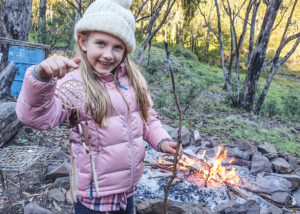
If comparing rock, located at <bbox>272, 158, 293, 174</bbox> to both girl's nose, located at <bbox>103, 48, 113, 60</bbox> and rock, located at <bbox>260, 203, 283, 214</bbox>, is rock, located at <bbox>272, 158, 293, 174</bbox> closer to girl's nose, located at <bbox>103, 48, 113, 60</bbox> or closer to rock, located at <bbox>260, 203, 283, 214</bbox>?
rock, located at <bbox>260, 203, 283, 214</bbox>

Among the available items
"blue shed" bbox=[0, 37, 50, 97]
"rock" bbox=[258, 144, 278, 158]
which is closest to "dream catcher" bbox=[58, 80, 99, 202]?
"rock" bbox=[258, 144, 278, 158]

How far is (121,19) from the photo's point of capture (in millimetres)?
1534

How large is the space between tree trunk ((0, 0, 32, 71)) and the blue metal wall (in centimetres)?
16

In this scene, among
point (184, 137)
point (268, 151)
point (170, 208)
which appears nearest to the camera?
point (170, 208)

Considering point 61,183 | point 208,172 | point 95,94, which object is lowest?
point 61,183

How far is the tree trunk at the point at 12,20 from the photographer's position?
16.7 feet

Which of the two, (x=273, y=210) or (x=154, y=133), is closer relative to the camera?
(x=154, y=133)

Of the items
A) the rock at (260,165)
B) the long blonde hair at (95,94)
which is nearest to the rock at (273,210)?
the rock at (260,165)

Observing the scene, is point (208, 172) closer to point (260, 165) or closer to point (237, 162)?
point (237, 162)

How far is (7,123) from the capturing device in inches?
142

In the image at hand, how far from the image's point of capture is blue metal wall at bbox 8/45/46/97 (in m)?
4.96

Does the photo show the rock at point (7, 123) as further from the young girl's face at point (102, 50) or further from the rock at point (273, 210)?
the rock at point (273, 210)

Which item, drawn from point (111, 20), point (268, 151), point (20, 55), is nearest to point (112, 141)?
point (111, 20)

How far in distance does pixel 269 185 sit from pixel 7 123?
149 inches
